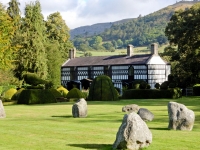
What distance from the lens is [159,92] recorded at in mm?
48625

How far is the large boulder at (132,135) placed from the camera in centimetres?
1141

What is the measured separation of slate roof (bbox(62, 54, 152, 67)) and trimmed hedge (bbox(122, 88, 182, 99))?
25.1 metres

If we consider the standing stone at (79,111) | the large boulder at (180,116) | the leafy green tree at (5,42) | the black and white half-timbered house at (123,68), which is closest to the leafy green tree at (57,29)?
the black and white half-timbered house at (123,68)

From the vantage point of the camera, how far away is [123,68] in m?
77.1

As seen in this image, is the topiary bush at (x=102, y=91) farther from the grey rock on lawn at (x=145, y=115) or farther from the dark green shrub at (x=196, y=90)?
the grey rock on lawn at (x=145, y=115)

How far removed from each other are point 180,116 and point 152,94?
33.4 m

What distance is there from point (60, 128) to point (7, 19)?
31787 mm

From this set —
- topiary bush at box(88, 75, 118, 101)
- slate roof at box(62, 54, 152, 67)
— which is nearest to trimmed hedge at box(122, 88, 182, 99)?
topiary bush at box(88, 75, 118, 101)

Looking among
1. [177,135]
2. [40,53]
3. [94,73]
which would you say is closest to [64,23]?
[94,73]

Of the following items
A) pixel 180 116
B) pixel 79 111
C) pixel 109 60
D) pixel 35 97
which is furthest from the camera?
pixel 109 60

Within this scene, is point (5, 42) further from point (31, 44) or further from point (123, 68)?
point (123, 68)

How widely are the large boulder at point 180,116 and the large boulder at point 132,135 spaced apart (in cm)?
407

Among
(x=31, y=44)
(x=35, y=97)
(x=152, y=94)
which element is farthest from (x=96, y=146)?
(x=31, y=44)

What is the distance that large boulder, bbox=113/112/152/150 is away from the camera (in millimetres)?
11414
